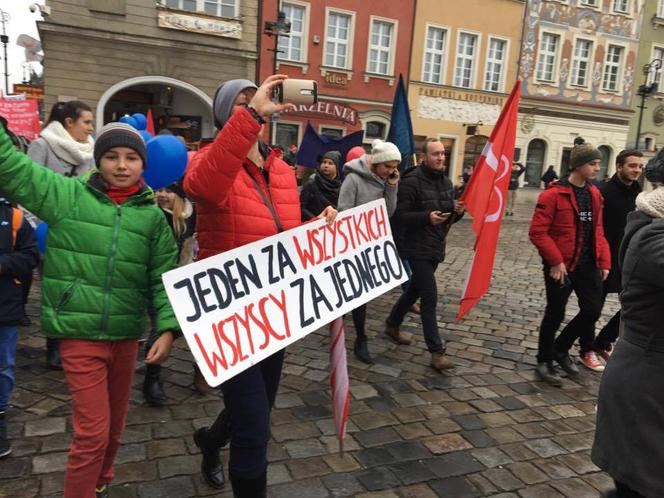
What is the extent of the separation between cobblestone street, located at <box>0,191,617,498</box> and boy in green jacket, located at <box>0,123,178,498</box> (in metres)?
0.73

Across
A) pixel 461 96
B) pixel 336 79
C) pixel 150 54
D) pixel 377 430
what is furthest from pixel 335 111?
pixel 377 430

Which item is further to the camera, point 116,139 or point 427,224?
point 427,224

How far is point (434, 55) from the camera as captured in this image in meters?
22.2

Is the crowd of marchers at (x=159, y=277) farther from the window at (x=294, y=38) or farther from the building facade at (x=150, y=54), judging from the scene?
the window at (x=294, y=38)

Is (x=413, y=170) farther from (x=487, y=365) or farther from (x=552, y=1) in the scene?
(x=552, y=1)

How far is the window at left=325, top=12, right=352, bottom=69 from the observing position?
20.4 metres

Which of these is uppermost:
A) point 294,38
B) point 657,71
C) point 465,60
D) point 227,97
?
point 657,71

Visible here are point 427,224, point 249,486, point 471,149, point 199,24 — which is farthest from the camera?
point 471,149

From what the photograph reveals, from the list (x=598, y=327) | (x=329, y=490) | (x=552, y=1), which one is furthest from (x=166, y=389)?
(x=552, y=1)

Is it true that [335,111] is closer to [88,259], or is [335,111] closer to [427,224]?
[427,224]

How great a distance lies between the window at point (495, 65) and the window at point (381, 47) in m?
4.70

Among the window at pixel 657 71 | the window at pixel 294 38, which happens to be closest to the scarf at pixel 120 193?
the window at pixel 294 38

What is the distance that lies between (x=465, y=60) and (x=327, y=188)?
64.7 ft

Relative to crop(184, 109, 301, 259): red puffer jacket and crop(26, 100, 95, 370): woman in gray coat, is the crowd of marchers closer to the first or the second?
crop(184, 109, 301, 259): red puffer jacket
